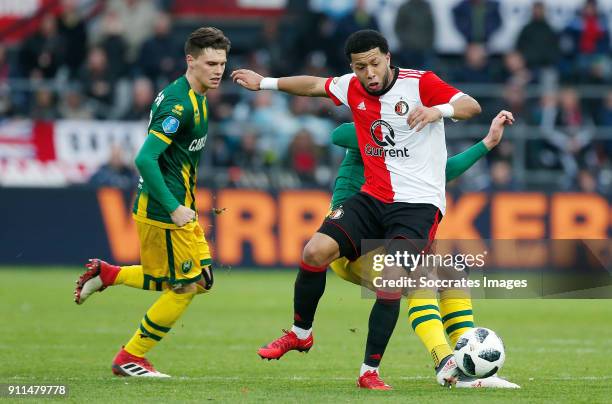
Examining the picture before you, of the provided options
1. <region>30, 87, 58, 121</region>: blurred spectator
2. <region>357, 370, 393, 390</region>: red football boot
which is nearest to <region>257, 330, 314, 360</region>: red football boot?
<region>357, 370, 393, 390</region>: red football boot

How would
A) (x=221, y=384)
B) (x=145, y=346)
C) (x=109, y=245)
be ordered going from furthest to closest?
(x=109, y=245)
(x=145, y=346)
(x=221, y=384)

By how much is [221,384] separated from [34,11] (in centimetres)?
1546

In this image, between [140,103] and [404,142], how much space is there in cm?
1156

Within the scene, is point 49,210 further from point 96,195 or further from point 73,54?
point 73,54

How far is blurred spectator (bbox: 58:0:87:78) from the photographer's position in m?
20.8

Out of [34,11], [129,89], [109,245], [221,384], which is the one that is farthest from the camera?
[34,11]

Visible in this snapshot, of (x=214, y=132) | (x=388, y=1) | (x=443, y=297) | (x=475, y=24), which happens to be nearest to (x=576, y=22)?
(x=475, y=24)

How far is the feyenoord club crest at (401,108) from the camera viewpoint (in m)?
8.37

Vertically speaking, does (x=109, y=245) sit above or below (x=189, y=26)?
below

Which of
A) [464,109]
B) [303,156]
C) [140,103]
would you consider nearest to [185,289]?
[464,109]

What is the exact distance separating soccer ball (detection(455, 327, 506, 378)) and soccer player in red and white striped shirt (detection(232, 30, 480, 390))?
167 millimetres

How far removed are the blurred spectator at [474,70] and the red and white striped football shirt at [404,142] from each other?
39.8ft

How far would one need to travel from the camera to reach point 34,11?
73.8 feet

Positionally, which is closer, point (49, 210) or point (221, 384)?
point (221, 384)
